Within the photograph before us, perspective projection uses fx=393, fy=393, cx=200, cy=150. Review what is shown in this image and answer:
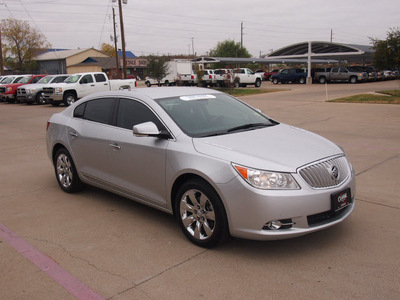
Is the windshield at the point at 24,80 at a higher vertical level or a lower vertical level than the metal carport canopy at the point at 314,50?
lower

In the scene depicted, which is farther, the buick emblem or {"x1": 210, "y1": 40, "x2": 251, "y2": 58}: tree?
{"x1": 210, "y1": 40, "x2": 251, "y2": 58}: tree

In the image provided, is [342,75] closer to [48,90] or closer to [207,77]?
[207,77]

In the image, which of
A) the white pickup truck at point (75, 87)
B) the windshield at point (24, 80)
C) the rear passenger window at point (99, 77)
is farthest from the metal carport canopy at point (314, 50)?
the windshield at point (24, 80)

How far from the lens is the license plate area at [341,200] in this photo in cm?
374

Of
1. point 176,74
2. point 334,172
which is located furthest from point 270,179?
point 176,74

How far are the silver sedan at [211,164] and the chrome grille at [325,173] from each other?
0.4 inches

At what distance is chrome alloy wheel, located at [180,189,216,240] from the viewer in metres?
3.89

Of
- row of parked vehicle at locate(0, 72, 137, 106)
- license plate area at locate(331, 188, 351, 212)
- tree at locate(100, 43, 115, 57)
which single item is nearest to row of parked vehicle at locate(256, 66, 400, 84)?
row of parked vehicle at locate(0, 72, 137, 106)

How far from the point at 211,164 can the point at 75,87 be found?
20130mm

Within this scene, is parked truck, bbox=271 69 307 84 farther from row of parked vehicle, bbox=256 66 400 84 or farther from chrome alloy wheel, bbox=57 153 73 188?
chrome alloy wheel, bbox=57 153 73 188

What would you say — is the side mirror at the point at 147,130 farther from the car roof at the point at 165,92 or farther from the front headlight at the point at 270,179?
the front headlight at the point at 270,179

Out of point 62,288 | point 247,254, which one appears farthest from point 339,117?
point 62,288

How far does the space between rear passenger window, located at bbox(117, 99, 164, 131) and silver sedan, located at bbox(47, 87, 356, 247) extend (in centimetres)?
1

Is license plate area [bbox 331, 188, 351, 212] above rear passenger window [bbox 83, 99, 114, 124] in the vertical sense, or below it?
below
